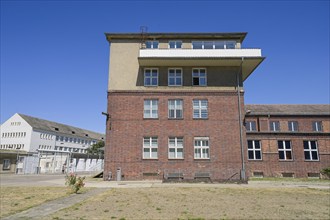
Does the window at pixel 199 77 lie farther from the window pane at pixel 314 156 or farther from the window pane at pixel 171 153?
the window pane at pixel 314 156

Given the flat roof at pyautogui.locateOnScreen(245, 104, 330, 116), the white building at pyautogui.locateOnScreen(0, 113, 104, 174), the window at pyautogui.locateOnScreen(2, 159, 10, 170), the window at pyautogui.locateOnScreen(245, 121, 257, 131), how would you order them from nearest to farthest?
the flat roof at pyautogui.locateOnScreen(245, 104, 330, 116), the window at pyautogui.locateOnScreen(245, 121, 257, 131), the window at pyautogui.locateOnScreen(2, 159, 10, 170), the white building at pyautogui.locateOnScreen(0, 113, 104, 174)

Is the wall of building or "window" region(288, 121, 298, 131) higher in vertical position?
"window" region(288, 121, 298, 131)

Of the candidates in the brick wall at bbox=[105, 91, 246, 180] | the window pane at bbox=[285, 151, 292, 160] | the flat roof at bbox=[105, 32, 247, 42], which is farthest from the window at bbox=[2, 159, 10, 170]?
the window pane at bbox=[285, 151, 292, 160]

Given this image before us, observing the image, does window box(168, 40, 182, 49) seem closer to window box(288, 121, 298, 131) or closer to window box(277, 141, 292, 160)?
window box(277, 141, 292, 160)

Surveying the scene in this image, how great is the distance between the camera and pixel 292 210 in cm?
862

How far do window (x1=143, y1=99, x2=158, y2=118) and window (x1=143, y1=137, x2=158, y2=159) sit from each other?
6.51ft

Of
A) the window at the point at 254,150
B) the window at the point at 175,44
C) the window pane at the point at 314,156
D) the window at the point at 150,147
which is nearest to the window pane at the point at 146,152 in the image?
the window at the point at 150,147

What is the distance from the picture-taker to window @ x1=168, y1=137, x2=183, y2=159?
2176cm

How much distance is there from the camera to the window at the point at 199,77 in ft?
76.0

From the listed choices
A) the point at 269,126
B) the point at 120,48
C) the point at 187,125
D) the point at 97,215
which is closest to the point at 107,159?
the point at 187,125

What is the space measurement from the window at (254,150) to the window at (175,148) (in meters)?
10.5

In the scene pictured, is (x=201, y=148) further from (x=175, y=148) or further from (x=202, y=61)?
(x=202, y=61)

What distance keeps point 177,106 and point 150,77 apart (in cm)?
357

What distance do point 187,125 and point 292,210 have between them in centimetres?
1388
